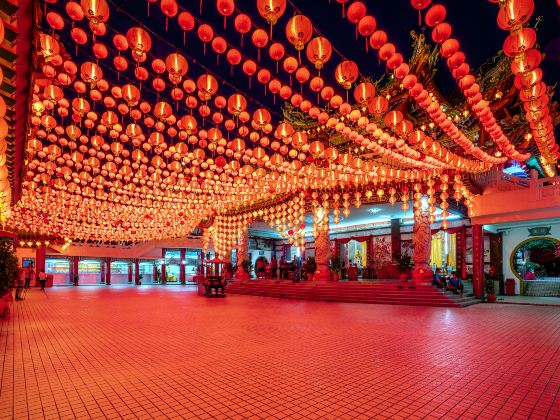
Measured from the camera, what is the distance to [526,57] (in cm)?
448

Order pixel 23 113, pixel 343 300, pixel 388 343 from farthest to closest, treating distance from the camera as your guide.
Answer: pixel 343 300 → pixel 388 343 → pixel 23 113

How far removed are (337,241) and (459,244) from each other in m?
7.50

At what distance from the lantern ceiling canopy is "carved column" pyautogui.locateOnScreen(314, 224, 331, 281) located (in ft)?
4.49

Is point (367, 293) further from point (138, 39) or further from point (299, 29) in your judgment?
point (138, 39)

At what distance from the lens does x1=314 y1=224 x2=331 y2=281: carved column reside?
52.5ft

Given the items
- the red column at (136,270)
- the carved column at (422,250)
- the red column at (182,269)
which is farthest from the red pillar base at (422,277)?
the red column at (136,270)

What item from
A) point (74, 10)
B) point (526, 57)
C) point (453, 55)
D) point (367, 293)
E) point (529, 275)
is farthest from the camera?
point (529, 275)

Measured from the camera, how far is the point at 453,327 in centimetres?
762

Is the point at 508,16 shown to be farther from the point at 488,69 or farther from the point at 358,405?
the point at 488,69

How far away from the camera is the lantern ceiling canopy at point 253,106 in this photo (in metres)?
4.66

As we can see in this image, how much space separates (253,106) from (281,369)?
13172 mm

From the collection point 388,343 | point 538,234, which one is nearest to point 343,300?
point 388,343

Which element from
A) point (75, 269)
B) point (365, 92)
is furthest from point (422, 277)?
point (75, 269)

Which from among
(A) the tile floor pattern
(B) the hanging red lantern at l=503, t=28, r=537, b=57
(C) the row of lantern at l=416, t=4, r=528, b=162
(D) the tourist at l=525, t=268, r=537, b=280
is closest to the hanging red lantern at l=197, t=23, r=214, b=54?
(C) the row of lantern at l=416, t=4, r=528, b=162
